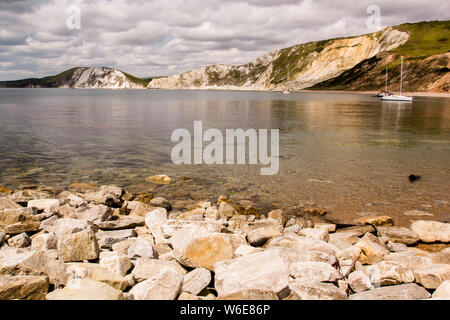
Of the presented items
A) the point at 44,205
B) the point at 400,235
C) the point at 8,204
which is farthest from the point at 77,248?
the point at 400,235

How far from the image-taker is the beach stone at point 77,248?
877 cm

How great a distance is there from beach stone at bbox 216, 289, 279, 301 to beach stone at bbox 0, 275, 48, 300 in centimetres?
368

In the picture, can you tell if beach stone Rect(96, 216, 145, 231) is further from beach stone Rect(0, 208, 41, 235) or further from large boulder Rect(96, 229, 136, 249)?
beach stone Rect(0, 208, 41, 235)

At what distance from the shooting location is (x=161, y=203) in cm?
1636

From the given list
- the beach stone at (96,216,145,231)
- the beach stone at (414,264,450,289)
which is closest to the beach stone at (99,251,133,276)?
the beach stone at (96,216,145,231)

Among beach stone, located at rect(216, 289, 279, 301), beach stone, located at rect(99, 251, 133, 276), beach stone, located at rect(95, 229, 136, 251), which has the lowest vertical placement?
beach stone, located at rect(95, 229, 136, 251)

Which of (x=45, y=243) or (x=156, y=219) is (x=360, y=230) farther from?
(x=45, y=243)

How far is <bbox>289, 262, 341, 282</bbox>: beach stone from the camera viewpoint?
7961 mm

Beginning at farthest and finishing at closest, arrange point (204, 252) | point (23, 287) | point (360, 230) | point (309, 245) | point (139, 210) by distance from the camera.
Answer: point (139, 210), point (360, 230), point (309, 245), point (204, 252), point (23, 287)

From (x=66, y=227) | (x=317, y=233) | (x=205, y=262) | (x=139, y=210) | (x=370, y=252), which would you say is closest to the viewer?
(x=205, y=262)

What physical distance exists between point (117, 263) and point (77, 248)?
4.50 feet
